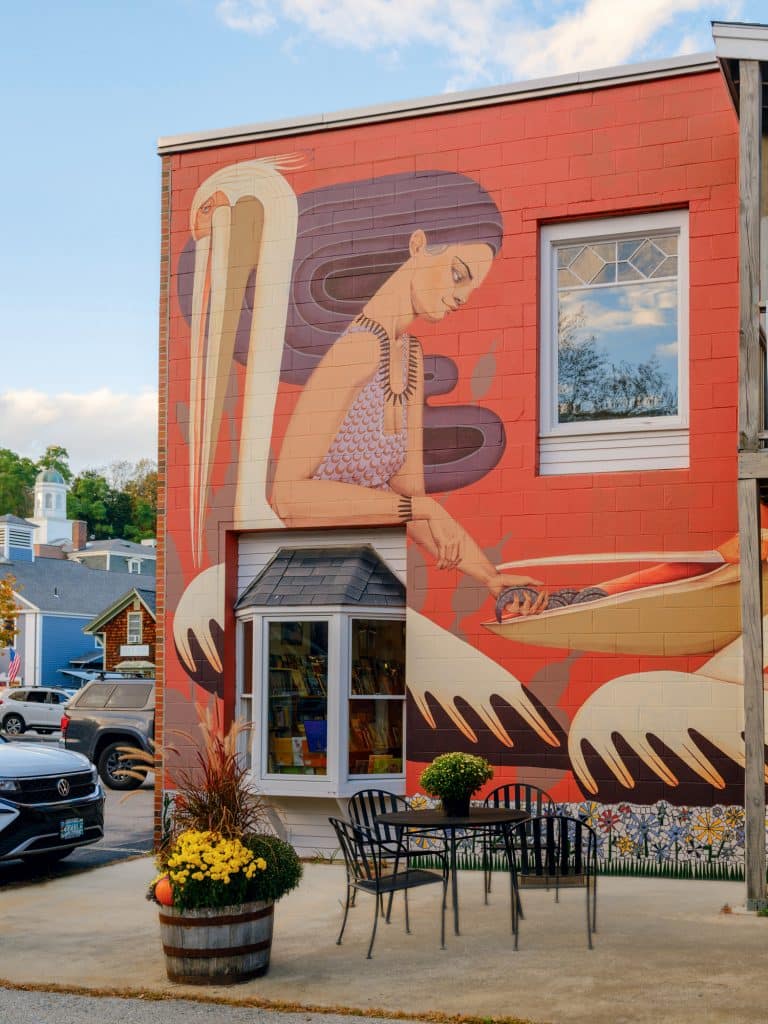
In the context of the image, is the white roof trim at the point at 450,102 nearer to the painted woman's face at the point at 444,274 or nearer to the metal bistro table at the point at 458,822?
the painted woman's face at the point at 444,274

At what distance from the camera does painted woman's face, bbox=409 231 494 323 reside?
11.1 metres

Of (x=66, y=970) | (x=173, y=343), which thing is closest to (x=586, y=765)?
(x=66, y=970)

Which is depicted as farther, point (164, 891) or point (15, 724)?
point (15, 724)

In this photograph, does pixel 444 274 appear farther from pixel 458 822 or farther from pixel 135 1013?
pixel 135 1013

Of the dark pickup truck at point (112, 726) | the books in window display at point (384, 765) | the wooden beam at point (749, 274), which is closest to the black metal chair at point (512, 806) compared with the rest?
the books in window display at point (384, 765)

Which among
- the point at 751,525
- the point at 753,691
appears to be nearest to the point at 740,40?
the point at 751,525

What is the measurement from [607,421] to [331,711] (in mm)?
3473

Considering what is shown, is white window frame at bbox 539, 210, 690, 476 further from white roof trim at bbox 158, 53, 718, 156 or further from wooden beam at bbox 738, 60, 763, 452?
wooden beam at bbox 738, 60, 763, 452

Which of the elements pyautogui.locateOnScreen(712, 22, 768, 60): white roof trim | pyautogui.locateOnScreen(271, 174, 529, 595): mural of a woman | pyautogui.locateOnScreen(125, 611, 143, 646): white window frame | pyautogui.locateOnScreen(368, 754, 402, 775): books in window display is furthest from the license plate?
pyautogui.locateOnScreen(125, 611, 143, 646): white window frame

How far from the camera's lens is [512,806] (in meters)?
10.5

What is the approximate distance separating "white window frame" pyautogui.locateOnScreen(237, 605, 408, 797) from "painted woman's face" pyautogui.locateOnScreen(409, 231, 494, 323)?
2727 mm

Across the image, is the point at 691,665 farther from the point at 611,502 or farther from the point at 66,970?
the point at 66,970

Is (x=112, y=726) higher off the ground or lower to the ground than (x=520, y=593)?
lower

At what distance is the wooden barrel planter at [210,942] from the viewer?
22.6ft
